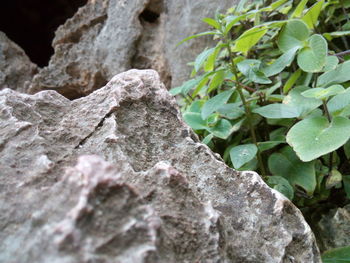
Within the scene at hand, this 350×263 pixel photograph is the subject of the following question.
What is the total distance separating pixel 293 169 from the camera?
0.90 m

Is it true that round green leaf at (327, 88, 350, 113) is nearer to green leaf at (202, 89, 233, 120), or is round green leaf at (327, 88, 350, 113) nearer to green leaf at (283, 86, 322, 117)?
green leaf at (283, 86, 322, 117)

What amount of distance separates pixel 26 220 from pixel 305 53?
0.80 m

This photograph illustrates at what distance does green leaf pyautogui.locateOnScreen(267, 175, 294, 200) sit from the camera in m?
0.84

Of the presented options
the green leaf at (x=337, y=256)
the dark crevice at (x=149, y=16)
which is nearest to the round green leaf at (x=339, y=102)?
the green leaf at (x=337, y=256)

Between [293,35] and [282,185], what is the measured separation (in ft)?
1.43

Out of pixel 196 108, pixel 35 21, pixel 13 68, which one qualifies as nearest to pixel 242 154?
pixel 196 108

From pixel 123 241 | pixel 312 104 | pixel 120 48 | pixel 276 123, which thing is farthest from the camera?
pixel 120 48

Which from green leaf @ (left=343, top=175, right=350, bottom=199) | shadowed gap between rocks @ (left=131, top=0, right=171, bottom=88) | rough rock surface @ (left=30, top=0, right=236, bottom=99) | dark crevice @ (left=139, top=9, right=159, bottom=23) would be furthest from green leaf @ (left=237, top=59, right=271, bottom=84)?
dark crevice @ (left=139, top=9, right=159, bottom=23)

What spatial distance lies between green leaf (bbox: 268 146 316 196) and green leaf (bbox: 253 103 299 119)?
0.10 m

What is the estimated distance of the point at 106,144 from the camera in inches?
25.6

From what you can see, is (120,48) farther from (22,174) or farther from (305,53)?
(22,174)

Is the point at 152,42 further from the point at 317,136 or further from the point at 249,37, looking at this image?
the point at 317,136

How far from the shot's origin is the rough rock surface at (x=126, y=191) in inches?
16.6

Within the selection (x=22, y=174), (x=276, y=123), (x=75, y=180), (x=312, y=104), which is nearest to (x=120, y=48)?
(x=276, y=123)
